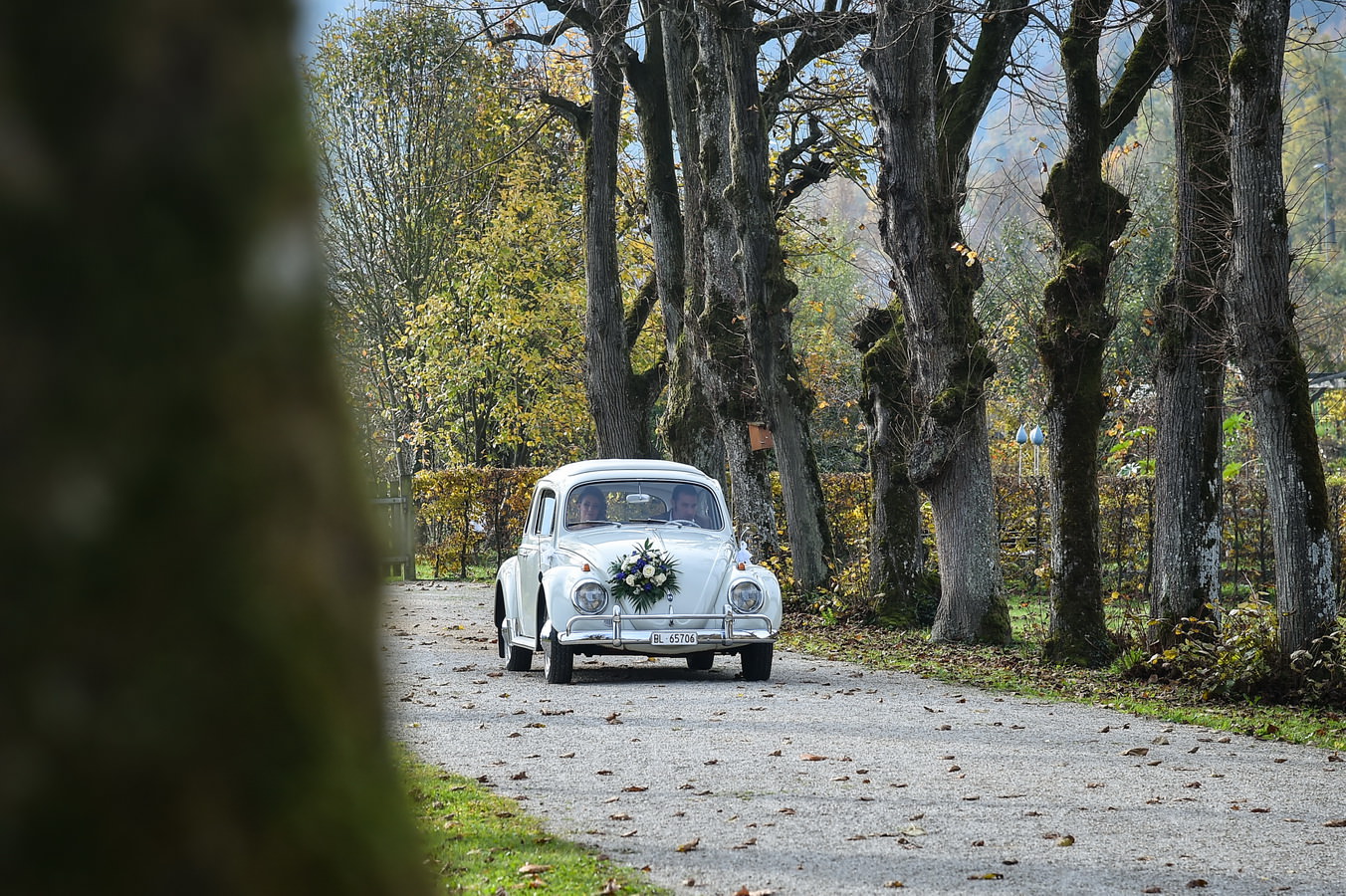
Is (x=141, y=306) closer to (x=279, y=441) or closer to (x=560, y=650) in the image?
(x=279, y=441)

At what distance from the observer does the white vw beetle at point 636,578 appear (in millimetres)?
12891

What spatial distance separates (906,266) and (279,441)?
14.8 metres

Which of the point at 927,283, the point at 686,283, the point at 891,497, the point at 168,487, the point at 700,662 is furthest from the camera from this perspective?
the point at 686,283

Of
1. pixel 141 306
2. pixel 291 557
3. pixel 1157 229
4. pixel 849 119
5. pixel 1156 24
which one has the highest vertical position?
pixel 1157 229

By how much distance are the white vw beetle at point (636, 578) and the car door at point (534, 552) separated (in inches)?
0.7

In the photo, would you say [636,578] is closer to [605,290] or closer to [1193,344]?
[1193,344]

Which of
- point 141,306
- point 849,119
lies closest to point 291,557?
point 141,306

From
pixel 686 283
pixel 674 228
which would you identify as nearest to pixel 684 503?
pixel 686 283

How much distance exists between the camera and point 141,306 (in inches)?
43.5

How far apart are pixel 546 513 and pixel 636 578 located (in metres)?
1.90

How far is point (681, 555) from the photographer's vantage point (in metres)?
13.3

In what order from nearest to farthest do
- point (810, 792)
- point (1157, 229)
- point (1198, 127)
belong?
point (810, 792) < point (1198, 127) < point (1157, 229)

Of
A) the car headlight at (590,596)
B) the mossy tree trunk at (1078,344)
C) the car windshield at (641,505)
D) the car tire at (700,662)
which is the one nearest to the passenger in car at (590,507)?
the car windshield at (641,505)

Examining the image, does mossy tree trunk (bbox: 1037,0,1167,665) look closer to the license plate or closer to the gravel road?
the gravel road
